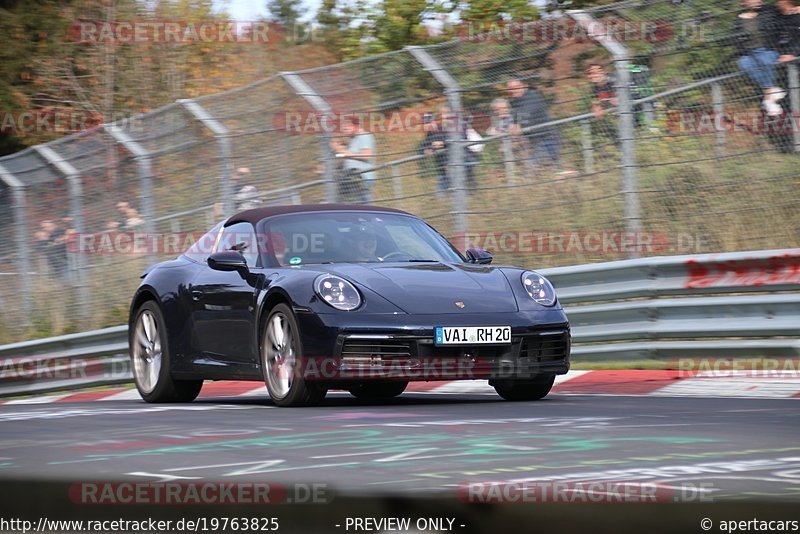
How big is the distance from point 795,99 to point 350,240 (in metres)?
3.22

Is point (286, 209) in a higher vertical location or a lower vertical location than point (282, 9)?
lower

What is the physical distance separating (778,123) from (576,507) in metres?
7.85

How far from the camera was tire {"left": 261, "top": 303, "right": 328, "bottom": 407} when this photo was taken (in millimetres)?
7695

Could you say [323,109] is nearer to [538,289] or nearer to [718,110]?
[718,110]

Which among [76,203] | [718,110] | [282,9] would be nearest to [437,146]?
[718,110]

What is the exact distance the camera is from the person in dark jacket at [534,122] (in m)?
11.1

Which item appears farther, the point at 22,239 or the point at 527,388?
the point at 22,239

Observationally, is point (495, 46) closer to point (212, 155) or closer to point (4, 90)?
point (212, 155)

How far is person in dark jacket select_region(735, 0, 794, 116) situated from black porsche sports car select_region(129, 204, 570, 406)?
241 cm

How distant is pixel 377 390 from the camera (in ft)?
29.5

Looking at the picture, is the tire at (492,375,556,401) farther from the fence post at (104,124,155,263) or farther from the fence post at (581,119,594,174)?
the fence post at (104,124,155,263)

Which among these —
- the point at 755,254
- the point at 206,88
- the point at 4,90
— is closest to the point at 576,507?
the point at 755,254

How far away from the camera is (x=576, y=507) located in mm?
2279

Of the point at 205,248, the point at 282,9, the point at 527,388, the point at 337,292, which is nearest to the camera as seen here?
the point at 337,292
